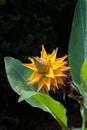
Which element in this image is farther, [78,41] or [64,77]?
[78,41]

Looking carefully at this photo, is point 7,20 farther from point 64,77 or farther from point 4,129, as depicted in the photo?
point 64,77

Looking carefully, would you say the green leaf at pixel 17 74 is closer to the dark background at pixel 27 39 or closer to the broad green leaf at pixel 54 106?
the broad green leaf at pixel 54 106

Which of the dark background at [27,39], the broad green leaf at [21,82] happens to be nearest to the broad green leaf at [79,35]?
the broad green leaf at [21,82]

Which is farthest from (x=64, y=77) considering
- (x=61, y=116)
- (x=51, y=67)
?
(x=61, y=116)

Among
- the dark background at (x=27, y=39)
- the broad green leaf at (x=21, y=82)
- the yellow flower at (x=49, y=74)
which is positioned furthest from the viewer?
the dark background at (x=27, y=39)

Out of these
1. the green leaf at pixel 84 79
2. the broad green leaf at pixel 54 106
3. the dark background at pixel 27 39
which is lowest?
the dark background at pixel 27 39

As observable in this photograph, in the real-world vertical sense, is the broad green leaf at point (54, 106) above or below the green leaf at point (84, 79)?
below

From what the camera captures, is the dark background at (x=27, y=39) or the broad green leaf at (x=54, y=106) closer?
the broad green leaf at (x=54, y=106)

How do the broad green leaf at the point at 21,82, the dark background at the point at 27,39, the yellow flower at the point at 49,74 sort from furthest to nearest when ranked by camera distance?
the dark background at the point at 27,39
the broad green leaf at the point at 21,82
the yellow flower at the point at 49,74
